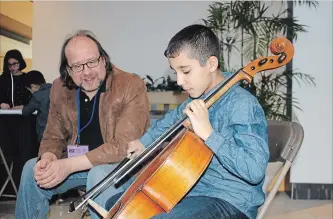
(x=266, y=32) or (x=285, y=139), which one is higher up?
(x=266, y=32)

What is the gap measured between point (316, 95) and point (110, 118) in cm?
262

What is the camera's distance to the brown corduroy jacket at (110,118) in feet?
6.41

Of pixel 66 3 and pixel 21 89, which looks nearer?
pixel 21 89

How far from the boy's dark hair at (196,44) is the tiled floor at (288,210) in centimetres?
216

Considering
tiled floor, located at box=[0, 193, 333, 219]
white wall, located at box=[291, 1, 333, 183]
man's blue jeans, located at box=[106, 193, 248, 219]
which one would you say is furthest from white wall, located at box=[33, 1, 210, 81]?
man's blue jeans, located at box=[106, 193, 248, 219]

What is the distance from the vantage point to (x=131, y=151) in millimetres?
1735

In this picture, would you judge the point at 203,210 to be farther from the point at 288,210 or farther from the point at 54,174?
the point at 288,210

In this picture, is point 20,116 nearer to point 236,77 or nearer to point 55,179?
point 55,179

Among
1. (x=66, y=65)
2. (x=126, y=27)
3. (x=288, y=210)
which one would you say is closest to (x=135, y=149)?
(x=66, y=65)

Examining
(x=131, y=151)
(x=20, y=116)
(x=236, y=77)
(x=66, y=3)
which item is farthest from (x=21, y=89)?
(x=236, y=77)

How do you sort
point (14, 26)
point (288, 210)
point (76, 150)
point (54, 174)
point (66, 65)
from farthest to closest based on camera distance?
point (14, 26), point (288, 210), point (66, 65), point (76, 150), point (54, 174)

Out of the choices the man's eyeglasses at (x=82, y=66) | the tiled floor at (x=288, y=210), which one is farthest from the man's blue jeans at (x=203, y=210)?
the tiled floor at (x=288, y=210)

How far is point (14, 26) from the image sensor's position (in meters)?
8.97

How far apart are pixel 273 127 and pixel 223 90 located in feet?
1.43
